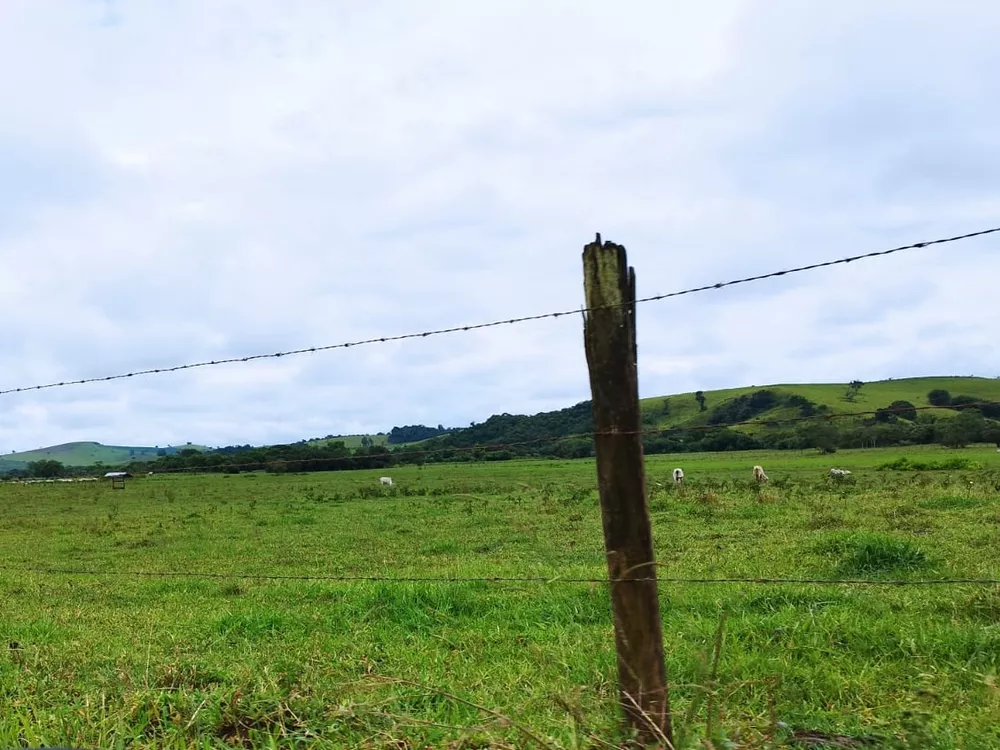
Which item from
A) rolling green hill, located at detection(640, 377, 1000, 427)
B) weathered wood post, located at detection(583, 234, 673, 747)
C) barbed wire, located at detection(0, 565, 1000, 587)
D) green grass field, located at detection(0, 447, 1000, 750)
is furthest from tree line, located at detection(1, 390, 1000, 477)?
rolling green hill, located at detection(640, 377, 1000, 427)

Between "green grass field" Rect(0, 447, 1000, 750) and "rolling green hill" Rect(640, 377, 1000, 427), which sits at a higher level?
"rolling green hill" Rect(640, 377, 1000, 427)

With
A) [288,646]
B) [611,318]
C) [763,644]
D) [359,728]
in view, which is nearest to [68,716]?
[359,728]

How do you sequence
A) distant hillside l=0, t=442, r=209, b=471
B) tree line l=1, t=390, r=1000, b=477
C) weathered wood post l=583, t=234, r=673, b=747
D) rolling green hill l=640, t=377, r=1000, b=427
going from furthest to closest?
distant hillside l=0, t=442, r=209, b=471 < rolling green hill l=640, t=377, r=1000, b=427 < tree line l=1, t=390, r=1000, b=477 < weathered wood post l=583, t=234, r=673, b=747

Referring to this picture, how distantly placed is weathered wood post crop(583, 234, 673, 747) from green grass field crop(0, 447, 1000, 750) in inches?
8.2

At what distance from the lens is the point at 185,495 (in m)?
34.0

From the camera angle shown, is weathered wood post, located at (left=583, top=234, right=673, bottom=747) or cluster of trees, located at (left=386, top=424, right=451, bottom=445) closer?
weathered wood post, located at (left=583, top=234, right=673, bottom=747)

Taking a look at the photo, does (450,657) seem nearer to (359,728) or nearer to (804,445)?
(359,728)

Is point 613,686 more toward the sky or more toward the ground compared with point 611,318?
more toward the ground

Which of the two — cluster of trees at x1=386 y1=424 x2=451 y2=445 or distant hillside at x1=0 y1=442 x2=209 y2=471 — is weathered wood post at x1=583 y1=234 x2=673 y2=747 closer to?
cluster of trees at x1=386 y1=424 x2=451 y2=445

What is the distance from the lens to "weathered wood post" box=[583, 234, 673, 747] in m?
A: 3.68

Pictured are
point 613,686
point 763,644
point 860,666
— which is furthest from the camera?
point 763,644

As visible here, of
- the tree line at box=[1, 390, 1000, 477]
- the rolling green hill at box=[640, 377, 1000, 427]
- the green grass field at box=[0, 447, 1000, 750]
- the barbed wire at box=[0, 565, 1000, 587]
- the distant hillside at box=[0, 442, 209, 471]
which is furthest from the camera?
the distant hillside at box=[0, 442, 209, 471]

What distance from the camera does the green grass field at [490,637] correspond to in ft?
14.2

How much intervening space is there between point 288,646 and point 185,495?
29144mm
